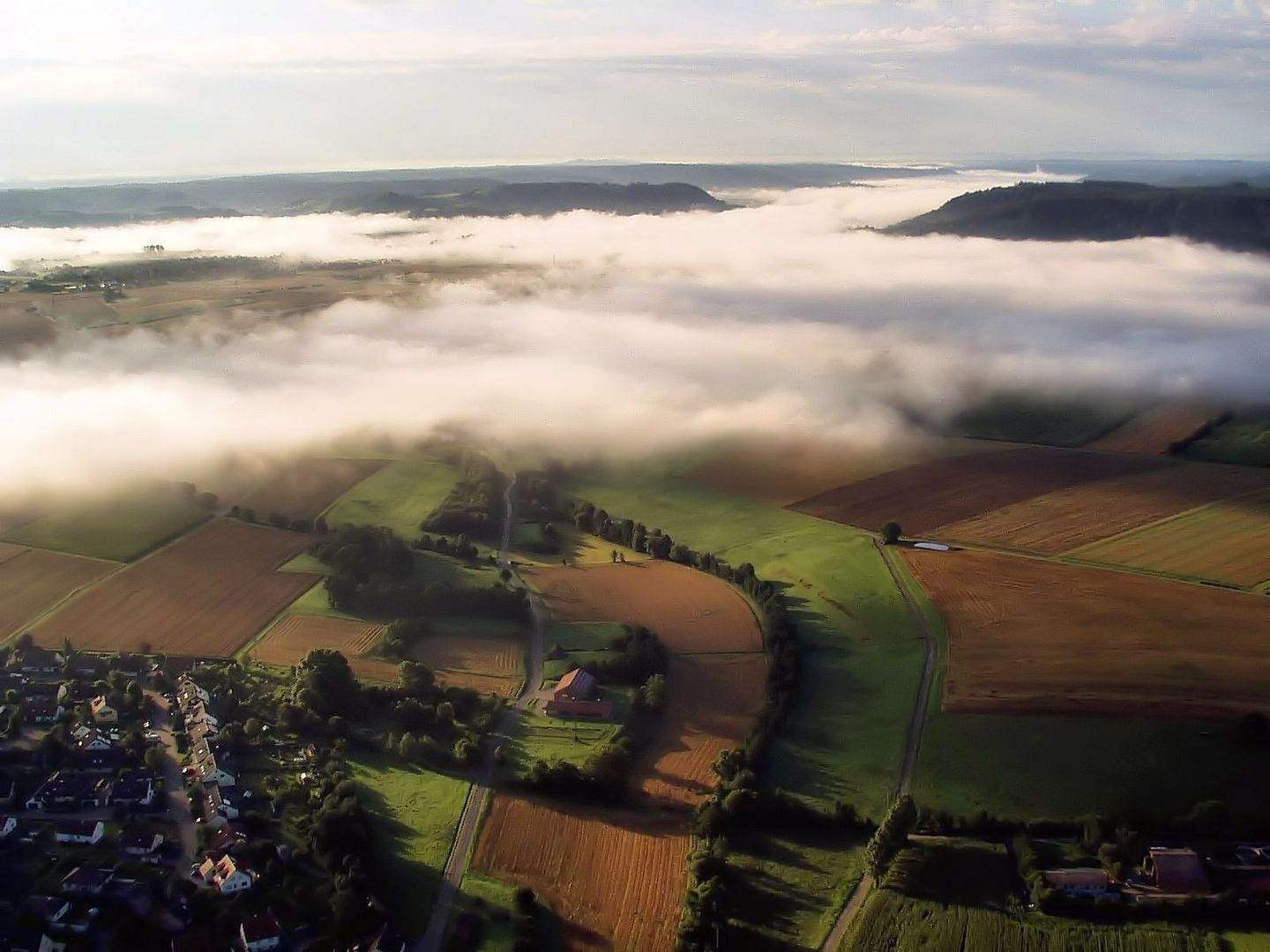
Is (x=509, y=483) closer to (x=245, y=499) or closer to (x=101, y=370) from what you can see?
(x=245, y=499)

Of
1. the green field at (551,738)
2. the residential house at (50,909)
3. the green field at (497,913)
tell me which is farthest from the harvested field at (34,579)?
the green field at (497,913)

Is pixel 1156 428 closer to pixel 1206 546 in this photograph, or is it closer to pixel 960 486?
pixel 960 486

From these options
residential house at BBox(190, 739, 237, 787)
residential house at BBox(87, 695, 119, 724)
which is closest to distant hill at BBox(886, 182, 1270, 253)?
residential house at BBox(190, 739, 237, 787)

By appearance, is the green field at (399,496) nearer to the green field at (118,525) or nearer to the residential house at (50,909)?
the green field at (118,525)

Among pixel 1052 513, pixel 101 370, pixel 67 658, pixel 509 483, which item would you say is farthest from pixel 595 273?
pixel 67 658

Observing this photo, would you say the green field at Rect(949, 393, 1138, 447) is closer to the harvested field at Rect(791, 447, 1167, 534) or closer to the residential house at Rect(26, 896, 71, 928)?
the harvested field at Rect(791, 447, 1167, 534)

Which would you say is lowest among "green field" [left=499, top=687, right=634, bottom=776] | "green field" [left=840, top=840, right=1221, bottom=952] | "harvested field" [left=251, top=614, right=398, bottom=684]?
"green field" [left=499, top=687, right=634, bottom=776]
